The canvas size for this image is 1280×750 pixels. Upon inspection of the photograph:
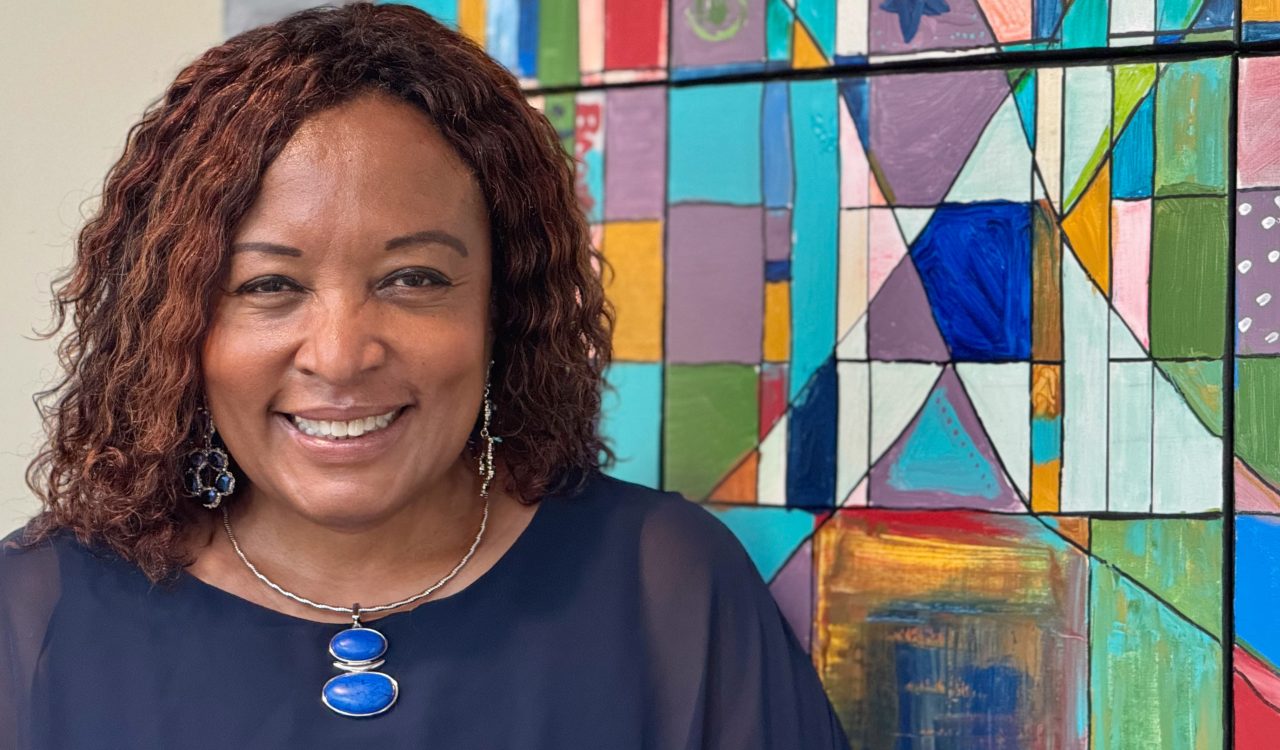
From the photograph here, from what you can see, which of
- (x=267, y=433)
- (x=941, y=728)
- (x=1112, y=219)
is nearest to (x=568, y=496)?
(x=267, y=433)

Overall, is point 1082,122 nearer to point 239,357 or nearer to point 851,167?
point 851,167

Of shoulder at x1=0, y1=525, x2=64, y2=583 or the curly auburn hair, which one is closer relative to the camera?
the curly auburn hair

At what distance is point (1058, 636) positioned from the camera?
160 cm

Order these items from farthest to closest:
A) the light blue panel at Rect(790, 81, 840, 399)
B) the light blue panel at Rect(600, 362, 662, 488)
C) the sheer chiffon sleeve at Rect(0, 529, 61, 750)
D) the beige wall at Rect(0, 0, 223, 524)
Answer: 1. the beige wall at Rect(0, 0, 223, 524)
2. the light blue panel at Rect(600, 362, 662, 488)
3. the light blue panel at Rect(790, 81, 840, 399)
4. the sheer chiffon sleeve at Rect(0, 529, 61, 750)

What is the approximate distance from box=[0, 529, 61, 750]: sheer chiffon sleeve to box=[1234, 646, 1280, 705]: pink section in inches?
54.0

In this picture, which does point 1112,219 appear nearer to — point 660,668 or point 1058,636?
point 1058,636

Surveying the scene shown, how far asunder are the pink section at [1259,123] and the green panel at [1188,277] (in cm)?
5

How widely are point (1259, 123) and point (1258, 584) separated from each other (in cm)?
53

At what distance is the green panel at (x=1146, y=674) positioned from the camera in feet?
5.04

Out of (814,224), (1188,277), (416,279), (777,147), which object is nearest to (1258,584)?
(1188,277)

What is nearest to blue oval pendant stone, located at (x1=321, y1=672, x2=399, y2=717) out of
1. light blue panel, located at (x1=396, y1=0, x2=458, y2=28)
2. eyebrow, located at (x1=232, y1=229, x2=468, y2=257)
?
eyebrow, located at (x1=232, y1=229, x2=468, y2=257)

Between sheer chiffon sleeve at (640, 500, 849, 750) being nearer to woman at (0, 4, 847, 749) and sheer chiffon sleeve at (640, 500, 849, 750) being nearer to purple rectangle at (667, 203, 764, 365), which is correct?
woman at (0, 4, 847, 749)

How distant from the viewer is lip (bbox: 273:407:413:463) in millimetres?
1437

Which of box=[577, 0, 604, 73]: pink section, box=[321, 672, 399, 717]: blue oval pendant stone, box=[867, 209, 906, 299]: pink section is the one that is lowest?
box=[321, 672, 399, 717]: blue oval pendant stone
